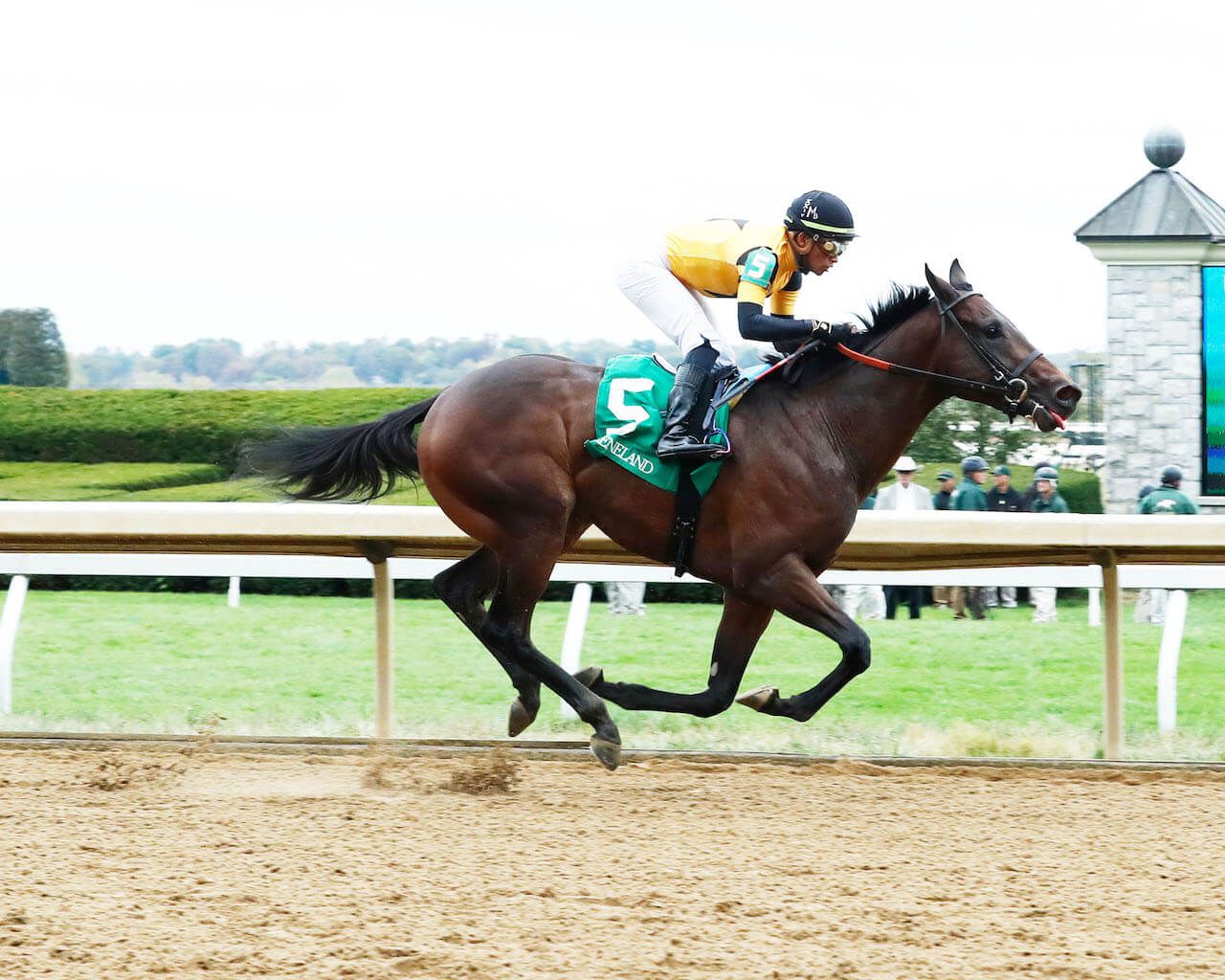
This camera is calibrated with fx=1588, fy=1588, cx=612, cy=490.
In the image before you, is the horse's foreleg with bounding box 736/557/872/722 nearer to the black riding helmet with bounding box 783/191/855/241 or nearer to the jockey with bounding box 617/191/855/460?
the jockey with bounding box 617/191/855/460

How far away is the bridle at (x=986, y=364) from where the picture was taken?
5020 mm

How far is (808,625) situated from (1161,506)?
5.68 meters

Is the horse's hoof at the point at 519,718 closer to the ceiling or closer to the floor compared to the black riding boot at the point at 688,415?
closer to the floor

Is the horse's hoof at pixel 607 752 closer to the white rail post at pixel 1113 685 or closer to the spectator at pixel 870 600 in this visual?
the white rail post at pixel 1113 685

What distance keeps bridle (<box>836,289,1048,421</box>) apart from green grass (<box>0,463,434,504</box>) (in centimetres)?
788

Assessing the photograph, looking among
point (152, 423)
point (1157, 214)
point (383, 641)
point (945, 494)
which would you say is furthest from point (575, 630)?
point (152, 423)

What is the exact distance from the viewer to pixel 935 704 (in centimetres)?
771

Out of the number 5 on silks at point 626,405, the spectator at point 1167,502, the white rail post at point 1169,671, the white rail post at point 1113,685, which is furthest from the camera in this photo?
the spectator at point 1167,502

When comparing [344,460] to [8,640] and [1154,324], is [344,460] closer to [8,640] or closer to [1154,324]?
[8,640]

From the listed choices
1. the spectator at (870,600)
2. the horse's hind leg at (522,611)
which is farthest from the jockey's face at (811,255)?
the spectator at (870,600)

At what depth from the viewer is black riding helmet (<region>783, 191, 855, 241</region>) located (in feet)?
16.5

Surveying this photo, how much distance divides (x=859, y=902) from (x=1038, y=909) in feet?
1.28

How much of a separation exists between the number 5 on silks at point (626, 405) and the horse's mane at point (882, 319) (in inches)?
19.5

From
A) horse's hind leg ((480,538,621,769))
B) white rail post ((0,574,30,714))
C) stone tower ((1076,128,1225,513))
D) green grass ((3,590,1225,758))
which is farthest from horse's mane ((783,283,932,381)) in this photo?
stone tower ((1076,128,1225,513))
